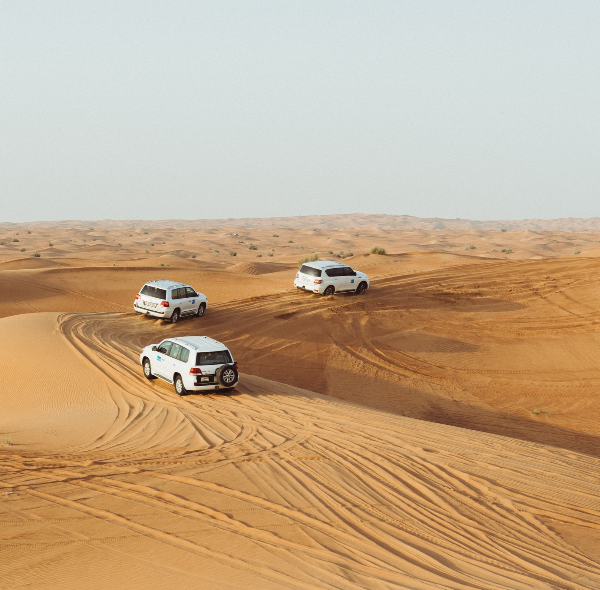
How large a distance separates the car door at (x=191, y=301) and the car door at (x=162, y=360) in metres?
9.48

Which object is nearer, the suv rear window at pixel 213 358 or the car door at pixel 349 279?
the suv rear window at pixel 213 358

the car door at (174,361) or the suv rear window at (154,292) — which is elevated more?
the suv rear window at (154,292)

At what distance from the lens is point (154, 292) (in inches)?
1108

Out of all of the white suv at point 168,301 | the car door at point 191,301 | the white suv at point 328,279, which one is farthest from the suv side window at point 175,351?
the white suv at point 328,279

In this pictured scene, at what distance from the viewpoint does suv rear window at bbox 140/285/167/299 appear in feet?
91.0

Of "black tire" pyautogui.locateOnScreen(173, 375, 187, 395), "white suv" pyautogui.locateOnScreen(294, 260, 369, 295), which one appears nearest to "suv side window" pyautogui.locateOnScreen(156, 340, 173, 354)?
"black tire" pyautogui.locateOnScreen(173, 375, 187, 395)

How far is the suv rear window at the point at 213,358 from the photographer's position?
58.0 ft

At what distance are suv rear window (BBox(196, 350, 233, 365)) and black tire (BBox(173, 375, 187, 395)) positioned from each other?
771 millimetres

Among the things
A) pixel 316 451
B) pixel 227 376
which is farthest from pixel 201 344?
pixel 316 451

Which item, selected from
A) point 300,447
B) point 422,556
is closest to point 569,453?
point 300,447

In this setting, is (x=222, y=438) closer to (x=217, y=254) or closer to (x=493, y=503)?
(x=493, y=503)

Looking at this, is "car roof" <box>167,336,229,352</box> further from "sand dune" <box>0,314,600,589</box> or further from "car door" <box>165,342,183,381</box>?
"sand dune" <box>0,314,600,589</box>

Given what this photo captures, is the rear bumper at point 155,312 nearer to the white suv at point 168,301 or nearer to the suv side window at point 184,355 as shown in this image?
the white suv at point 168,301

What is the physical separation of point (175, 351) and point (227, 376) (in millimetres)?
→ 1669
